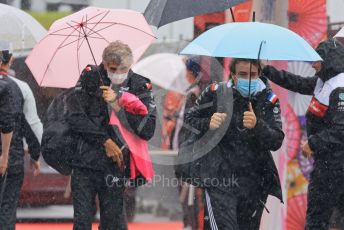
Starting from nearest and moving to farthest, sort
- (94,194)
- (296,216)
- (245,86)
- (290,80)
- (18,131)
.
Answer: (245,86) → (94,194) → (290,80) → (18,131) → (296,216)

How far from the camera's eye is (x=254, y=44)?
807 cm

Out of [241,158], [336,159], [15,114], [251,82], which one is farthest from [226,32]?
[15,114]

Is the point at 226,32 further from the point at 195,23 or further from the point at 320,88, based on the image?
the point at 195,23

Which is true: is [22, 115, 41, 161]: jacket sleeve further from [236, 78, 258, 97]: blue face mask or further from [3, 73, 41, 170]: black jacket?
[236, 78, 258, 97]: blue face mask

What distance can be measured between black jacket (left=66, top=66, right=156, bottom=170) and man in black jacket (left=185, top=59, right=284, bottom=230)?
0.50m

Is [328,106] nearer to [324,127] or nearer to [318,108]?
[318,108]

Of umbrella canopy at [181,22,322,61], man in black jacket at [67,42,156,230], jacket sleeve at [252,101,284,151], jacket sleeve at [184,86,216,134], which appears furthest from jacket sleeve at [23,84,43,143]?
jacket sleeve at [252,101,284,151]

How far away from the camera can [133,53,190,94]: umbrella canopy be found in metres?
16.2

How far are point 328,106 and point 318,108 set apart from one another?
0.10 metres

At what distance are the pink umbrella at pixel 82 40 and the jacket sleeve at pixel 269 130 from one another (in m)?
1.44

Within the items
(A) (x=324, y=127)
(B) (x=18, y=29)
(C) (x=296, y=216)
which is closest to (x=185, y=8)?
(A) (x=324, y=127)

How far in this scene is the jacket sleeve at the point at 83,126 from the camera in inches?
342

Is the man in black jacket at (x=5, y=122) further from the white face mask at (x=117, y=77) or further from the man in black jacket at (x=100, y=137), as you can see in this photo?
the white face mask at (x=117, y=77)

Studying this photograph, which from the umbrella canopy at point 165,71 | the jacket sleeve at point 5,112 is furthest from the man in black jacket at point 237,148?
the umbrella canopy at point 165,71
